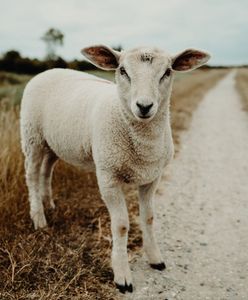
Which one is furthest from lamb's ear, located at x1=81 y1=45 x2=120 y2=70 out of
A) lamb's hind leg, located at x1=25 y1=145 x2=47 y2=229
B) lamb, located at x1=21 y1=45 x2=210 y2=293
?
lamb's hind leg, located at x1=25 y1=145 x2=47 y2=229

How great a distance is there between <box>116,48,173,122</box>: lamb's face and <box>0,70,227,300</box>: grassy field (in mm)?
1430

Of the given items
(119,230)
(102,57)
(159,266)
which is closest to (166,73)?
(102,57)

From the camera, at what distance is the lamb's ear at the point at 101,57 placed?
3.48m

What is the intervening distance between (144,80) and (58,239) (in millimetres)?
1882

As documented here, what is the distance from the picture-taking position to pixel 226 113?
13.6 metres

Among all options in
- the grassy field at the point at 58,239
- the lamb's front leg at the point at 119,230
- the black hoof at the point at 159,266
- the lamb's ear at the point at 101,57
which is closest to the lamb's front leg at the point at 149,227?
the black hoof at the point at 159,266

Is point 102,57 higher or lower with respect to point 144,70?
higher

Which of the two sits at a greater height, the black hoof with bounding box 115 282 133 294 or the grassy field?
→ the grassy field

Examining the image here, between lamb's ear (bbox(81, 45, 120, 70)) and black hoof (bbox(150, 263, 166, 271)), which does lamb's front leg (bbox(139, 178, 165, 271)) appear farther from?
lamb's ear (bbox(81, 45, 120, 70))

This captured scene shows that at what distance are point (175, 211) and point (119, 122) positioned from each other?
2020 millimetres

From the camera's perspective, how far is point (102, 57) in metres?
3.51

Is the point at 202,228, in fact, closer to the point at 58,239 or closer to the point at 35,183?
the point at 58,239

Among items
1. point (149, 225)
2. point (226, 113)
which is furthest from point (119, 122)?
point (226, 113)

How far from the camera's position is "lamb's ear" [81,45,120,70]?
137 inches
